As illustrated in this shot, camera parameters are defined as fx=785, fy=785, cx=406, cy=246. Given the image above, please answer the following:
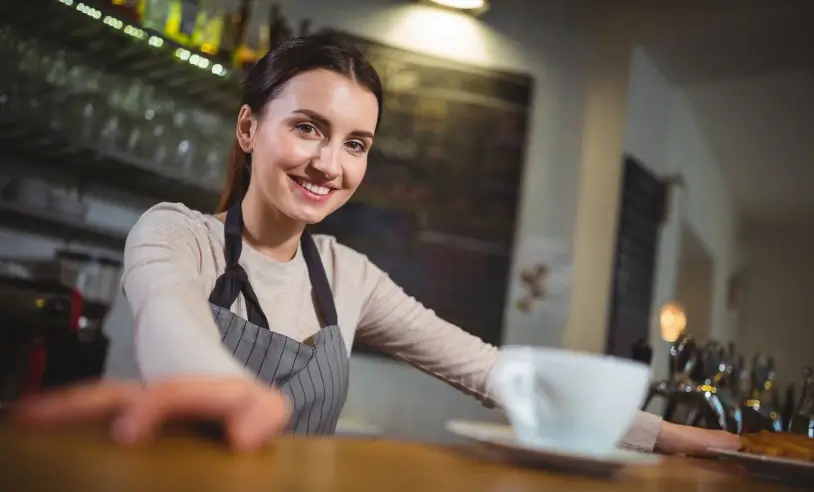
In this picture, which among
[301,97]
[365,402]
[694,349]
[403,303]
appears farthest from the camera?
[365,402]

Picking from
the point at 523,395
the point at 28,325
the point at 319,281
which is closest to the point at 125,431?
the point at 523,395

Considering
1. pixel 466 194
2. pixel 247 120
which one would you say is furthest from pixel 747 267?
pixel 247 120

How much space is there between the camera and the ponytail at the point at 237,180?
0.80m

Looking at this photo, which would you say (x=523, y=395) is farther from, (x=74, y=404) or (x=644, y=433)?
(x=644, y=433)

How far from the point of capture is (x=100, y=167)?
1.45 meters

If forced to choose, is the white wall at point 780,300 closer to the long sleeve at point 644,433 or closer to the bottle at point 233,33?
the long sleeve at point 644,433

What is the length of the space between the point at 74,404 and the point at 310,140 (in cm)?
42

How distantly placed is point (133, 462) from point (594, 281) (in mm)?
1671

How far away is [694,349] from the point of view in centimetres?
124

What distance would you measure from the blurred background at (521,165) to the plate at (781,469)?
0.92m

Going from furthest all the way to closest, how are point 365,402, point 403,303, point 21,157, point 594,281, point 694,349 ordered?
point 594,281
point 365,402
point 21,157
point 694,349
point 403,303

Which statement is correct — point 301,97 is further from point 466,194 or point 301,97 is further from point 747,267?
point 747,267

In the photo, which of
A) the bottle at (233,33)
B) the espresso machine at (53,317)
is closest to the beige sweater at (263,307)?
the espresso machine at (53,317)

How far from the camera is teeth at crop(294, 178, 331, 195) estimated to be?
0.73 m
